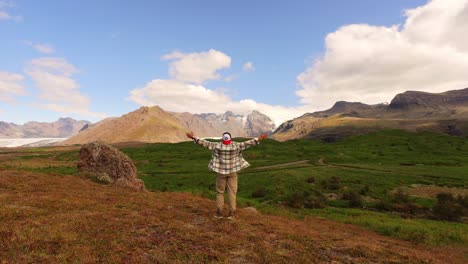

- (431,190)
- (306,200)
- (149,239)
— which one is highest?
(149,239)

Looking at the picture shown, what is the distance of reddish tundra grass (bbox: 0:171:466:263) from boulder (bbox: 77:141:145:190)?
1528 centimetres

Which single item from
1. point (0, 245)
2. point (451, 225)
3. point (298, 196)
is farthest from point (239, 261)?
point (298, 196)

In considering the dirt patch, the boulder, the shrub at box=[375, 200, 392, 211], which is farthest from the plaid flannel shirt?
the dirt patch

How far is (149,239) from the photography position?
12.5m

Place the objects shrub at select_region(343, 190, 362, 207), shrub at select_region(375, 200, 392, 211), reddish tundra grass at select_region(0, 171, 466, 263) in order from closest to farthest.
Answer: reddish tundra grass at select_region(0, 171, 466, 263) < shrub at select_region(375, 200, 392, 211) < shrub at select_region(343, 190, 362, 207)

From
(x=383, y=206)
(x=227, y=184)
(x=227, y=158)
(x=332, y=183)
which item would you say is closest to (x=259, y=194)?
(x=332, y=183)

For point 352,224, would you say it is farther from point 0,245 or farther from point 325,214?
point 0,245

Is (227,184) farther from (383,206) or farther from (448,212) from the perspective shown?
(448,212)

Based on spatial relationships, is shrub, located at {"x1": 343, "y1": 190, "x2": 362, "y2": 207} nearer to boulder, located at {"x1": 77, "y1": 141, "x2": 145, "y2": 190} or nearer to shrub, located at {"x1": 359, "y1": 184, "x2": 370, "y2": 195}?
shrub, located at {"x1": 359, "y1": 184, "x2": 370, "y2": 195}

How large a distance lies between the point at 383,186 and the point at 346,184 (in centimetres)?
537

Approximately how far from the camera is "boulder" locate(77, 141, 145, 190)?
3439 centimetres

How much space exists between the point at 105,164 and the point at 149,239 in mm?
25768

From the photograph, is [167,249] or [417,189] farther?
[417,189]

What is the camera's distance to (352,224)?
83.8 feet
